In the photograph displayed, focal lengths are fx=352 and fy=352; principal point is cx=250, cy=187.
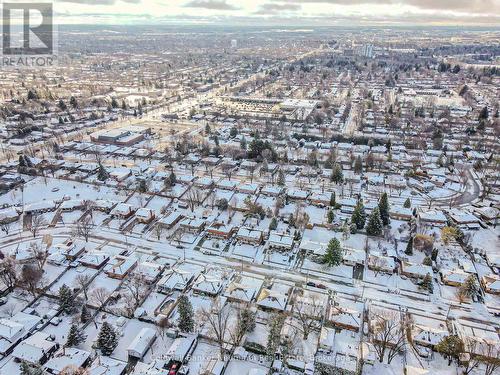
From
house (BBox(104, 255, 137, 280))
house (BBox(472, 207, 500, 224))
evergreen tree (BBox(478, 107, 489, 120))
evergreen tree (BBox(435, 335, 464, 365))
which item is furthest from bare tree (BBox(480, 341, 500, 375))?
evergreen tree (BBox(478, 107, 489, 120))

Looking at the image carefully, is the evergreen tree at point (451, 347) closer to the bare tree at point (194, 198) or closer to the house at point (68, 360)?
the house at point (68, 360)

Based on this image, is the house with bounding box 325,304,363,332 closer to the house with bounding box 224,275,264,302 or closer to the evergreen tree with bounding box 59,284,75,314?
the house with bounding box 224,275,264,302

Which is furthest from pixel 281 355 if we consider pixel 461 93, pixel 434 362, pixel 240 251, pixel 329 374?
pixel 461 93

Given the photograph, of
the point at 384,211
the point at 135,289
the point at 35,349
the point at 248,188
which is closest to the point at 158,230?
the point at 135,289

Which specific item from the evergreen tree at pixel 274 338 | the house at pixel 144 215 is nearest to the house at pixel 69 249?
the house at pixel 144 215

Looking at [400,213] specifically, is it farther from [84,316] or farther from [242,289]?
[84,316]

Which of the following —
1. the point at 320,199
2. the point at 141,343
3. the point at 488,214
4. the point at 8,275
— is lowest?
the point at 141,343

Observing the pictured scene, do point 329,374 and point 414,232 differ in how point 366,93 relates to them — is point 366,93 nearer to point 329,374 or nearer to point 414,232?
point 414,232
